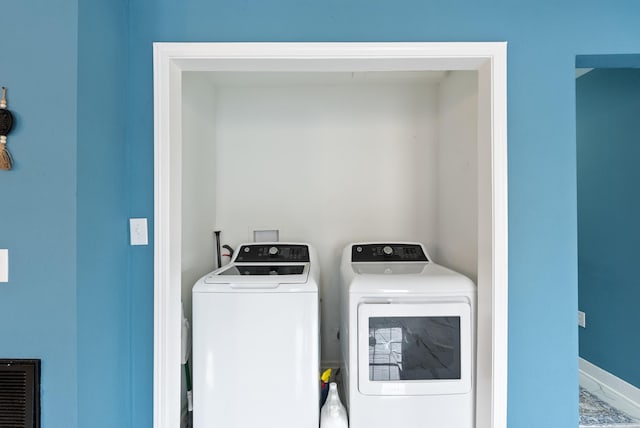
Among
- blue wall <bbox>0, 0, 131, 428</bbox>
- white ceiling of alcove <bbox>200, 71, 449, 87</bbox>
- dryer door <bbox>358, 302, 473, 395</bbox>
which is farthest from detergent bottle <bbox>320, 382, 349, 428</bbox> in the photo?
white ceiling of alcove <bbox>200, 71, 449, 87</bbox>

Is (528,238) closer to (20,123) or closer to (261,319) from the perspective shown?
(261,319)

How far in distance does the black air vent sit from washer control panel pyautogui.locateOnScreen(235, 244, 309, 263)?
1206mm

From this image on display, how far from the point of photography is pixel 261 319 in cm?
171

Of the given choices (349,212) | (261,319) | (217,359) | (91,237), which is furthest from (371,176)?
(91,237)

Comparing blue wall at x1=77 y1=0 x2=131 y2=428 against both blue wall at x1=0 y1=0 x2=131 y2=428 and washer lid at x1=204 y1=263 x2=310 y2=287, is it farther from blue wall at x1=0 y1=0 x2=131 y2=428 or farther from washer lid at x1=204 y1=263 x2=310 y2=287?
washer lid at x1=204 y1=263 x2=310 y2=287

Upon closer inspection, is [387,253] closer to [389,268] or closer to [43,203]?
[389,268]

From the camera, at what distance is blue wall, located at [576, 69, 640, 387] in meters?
2.37

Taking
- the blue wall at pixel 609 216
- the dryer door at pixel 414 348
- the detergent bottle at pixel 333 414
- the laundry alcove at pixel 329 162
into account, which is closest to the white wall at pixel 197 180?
the laundry alcove at pixel 329 162

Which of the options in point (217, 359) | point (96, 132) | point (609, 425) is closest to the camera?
point (96, 132)

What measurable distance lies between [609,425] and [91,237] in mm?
3106

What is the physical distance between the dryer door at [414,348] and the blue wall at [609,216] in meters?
1.58

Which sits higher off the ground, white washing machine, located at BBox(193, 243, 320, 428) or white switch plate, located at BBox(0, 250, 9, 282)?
white switch plate, located at BBox(0, 250, 9, 282)

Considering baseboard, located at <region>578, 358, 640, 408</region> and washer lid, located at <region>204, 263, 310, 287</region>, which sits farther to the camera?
baseboard, located at <region>578, 358, 640, 408</region>

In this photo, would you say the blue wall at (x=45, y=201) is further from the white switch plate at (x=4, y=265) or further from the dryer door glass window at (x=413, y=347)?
the dryer door glass window at (x=413, y=347)
